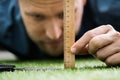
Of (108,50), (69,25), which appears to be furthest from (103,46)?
(69,25)

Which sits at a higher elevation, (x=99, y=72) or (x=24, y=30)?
(x=99, y=72)

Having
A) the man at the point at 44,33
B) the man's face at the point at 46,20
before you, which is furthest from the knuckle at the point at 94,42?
the man's face at the point at 46,20

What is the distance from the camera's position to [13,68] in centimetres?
184

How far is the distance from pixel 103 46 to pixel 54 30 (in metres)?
1.00

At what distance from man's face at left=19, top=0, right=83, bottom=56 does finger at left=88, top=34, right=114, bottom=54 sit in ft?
3.23

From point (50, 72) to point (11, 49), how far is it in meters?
1.74

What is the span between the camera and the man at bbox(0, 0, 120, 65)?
1.74 m

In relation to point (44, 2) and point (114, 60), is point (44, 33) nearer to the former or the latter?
point (44, 2)

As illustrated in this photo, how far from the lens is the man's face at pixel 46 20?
2.75 meters

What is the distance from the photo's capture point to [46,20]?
9.17ft

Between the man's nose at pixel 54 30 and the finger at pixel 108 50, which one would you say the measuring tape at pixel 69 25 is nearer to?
the finger at pixel 108 50

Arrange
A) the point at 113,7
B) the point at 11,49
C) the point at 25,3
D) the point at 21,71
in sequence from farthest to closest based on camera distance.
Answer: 1. the point at 11,49
2. the point at 113,7
3. the point at 25,3
4. the point at 21,71

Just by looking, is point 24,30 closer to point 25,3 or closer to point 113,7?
point 25,3

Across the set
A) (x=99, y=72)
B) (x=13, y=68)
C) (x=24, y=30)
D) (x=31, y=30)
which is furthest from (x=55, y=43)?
(x=99, y=72)
